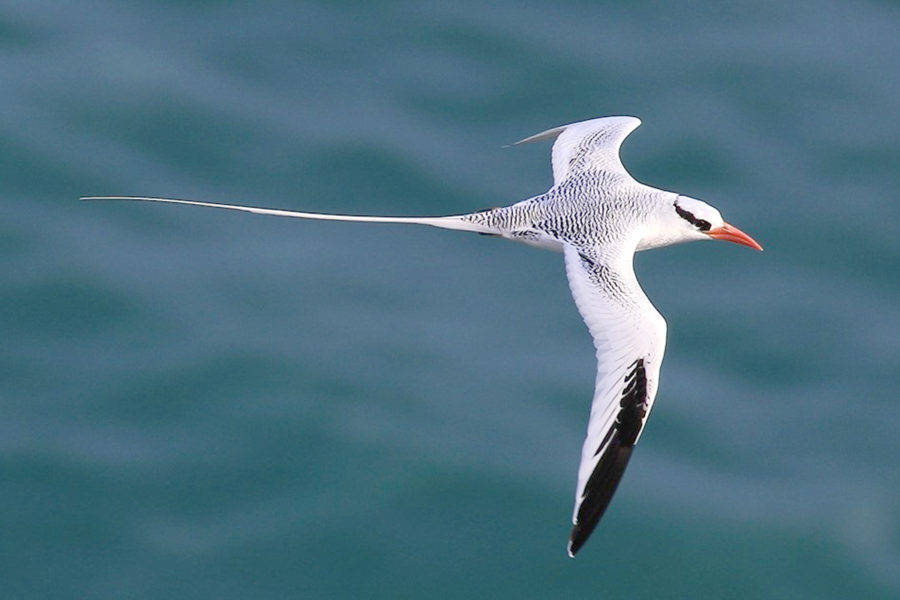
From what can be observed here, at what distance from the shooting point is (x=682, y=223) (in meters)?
13.6

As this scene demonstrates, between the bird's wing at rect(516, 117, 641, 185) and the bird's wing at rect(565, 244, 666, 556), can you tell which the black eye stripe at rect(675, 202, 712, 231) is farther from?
the bird's wing at rect(565, 244, 666, 556)

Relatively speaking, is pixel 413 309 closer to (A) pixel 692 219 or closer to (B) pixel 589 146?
(B) pixel 589 146

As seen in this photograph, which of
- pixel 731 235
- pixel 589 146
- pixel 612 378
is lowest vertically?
pixel 612 378

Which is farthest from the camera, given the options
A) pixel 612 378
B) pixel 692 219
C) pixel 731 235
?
pixel 731 235

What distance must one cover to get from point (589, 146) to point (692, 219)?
1.40 m

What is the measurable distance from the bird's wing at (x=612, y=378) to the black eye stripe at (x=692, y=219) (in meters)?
1.13

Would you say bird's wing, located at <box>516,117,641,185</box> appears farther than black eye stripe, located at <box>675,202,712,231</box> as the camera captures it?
Yes

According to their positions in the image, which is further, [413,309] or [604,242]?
[413,309]

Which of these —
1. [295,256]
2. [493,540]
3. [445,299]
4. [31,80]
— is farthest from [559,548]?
[31,80]

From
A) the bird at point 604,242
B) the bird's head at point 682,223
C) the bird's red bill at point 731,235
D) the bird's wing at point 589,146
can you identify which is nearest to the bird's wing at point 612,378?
the bird at point 604,242

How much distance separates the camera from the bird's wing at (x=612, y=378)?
11578 millimetres

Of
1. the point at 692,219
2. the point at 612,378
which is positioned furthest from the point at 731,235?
the point at 612,378

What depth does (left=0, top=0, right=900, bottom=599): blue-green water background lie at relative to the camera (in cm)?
1352

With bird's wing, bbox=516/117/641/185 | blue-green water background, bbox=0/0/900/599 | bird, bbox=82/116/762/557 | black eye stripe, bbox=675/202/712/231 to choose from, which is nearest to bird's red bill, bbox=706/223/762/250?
bird, bbox=82/116/762/557
